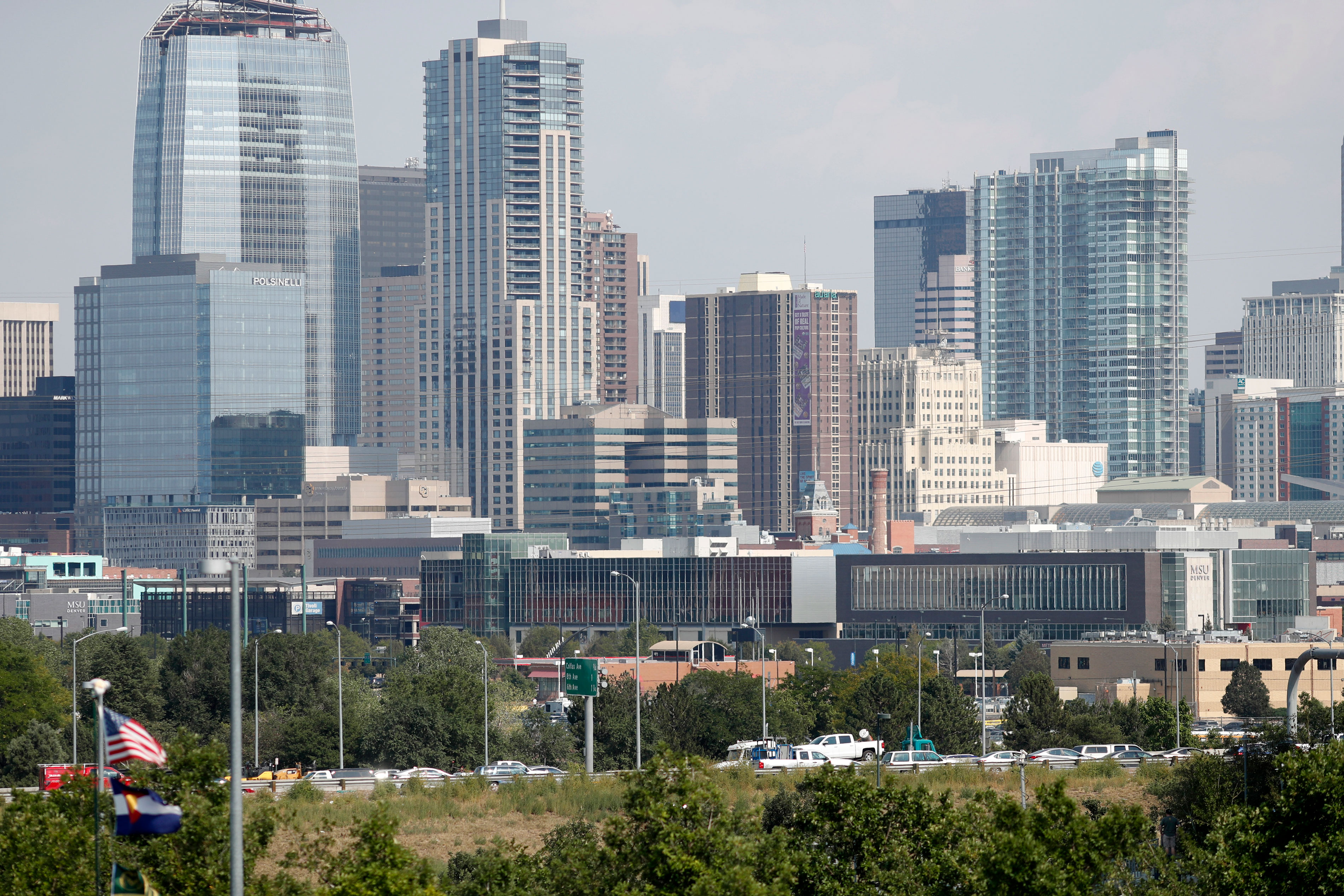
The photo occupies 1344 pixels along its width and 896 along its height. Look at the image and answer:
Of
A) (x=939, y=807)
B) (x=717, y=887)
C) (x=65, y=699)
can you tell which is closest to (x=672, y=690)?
(x=65, y=699)

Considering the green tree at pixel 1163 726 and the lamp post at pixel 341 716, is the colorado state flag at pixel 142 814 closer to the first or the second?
the lamp post at pixel 341 716

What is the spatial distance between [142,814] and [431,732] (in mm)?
69071

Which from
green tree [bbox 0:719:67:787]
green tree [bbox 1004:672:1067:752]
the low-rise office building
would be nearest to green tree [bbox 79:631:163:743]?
green tree [bbox 0:719:67:787]

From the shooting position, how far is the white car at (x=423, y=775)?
318 ft

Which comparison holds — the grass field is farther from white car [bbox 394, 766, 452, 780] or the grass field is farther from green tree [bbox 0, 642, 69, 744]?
green tree [bbox 0, 642, 69, 744]

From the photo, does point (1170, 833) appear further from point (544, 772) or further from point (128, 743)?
point (128, 743)

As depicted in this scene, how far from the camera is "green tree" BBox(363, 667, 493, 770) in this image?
112 m

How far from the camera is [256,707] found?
11331 cm

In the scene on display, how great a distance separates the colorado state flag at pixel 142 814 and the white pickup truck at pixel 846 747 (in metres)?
57.8

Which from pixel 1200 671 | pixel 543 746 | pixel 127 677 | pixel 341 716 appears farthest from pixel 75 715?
pixel 1200 671

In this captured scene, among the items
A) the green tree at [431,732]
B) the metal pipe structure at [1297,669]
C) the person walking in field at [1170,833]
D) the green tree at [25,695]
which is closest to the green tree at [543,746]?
the green tree at [431,732]

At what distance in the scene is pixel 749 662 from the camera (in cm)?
17862

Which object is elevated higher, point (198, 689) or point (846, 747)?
point (198, 689)

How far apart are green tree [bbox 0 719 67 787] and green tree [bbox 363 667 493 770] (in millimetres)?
16666
